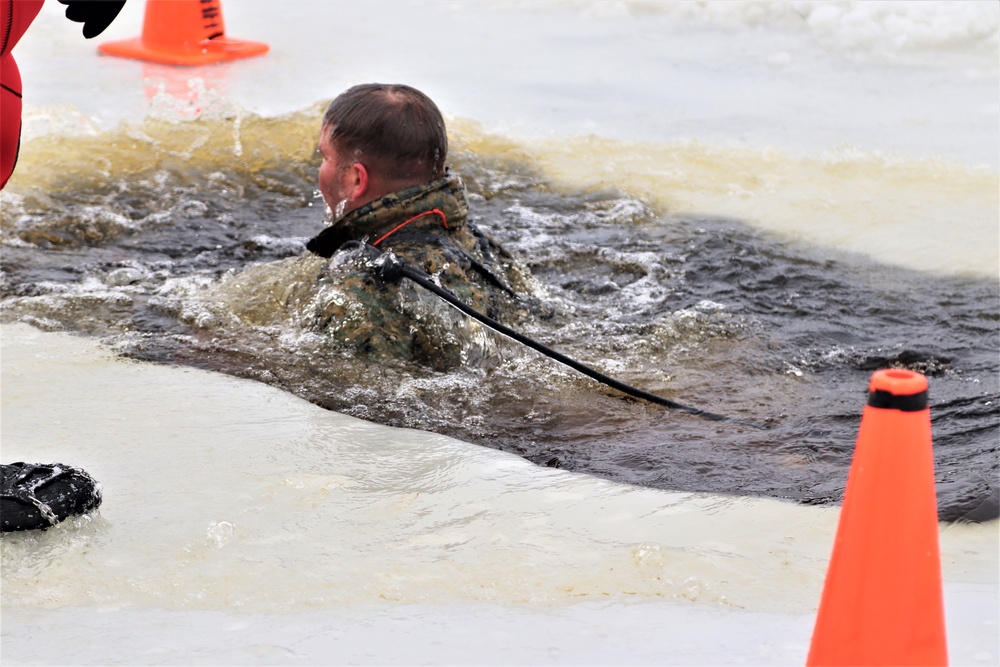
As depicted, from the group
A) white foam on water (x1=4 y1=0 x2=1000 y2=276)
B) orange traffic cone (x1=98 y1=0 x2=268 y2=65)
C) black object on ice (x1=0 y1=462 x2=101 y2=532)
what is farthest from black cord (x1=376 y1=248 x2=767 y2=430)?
orange traffic cone (x1=98 y1=0 x2=268 y2=65)

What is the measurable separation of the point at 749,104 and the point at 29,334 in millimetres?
5007

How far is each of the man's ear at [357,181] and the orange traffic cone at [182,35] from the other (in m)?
4.47

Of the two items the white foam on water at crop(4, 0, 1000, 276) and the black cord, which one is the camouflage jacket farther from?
the white foam on water at crop(4, 0, 1000, 276)

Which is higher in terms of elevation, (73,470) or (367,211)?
(367,211)

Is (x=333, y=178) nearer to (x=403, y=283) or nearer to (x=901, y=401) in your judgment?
(x=403, y=283)

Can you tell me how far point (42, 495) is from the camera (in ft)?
8.43

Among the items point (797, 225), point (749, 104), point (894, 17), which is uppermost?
point (894, 17)

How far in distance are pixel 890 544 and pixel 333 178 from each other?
253cm

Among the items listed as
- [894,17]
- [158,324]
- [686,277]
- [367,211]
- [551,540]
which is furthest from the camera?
[894,17]

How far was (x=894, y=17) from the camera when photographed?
347 inches

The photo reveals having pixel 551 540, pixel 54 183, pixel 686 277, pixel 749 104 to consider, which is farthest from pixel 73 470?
pixel 749 104

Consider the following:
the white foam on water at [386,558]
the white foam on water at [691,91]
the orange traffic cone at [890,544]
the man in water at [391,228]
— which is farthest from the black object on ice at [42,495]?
the white foam on water at [691,91]

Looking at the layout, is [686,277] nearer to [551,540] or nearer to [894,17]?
[551,540]

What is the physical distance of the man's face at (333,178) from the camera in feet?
12.8
